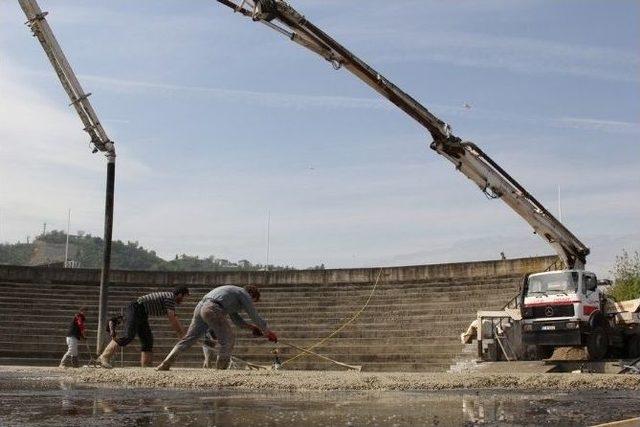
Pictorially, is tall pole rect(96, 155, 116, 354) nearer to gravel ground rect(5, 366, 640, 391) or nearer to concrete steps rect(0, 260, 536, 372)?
concrete steps rect(0, 260, 536, 372)

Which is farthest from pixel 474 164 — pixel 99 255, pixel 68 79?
pixel 99 255

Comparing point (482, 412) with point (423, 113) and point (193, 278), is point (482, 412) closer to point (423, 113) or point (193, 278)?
point (423, 113)

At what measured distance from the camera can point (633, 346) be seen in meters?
18.3

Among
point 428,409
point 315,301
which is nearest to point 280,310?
point 315,301

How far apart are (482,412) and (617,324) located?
13344mm

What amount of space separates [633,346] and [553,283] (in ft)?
8.36

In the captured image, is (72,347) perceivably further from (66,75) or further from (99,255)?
(99,255)

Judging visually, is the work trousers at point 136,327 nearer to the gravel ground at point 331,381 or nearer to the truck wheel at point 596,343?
the gravel ground at point 331,381

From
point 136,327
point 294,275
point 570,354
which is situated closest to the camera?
point 136,327

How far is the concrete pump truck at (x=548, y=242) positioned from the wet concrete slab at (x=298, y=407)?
7755 millimetres

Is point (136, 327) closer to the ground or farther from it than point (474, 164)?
closer to the ground

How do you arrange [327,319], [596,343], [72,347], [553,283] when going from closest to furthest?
[596,343], [553,283], [72,347], [327,319]

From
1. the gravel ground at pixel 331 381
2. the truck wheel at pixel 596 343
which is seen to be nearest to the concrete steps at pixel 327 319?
the truck wheel at pixel 596 343

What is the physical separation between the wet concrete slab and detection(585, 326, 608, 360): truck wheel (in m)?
7.76
